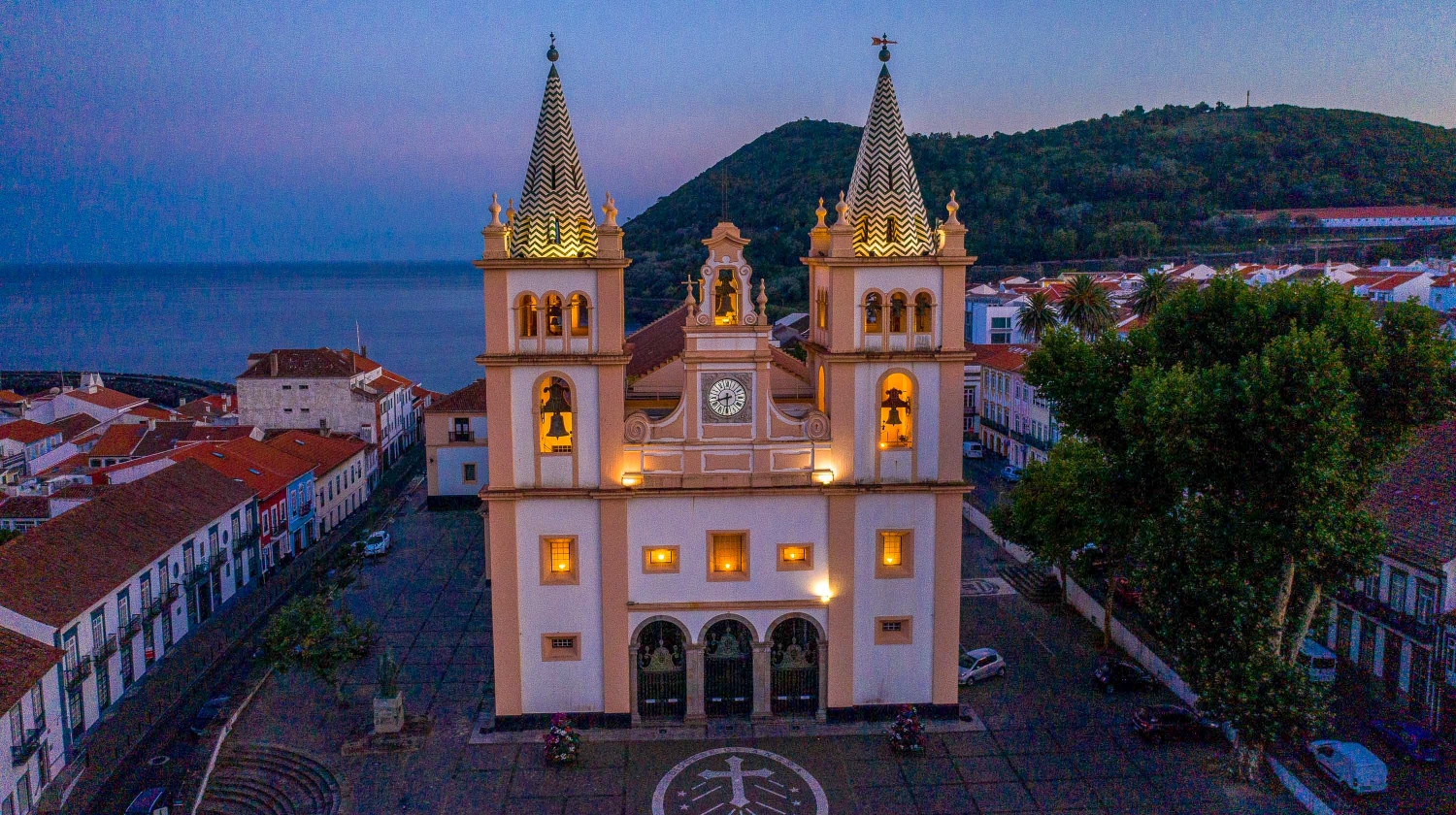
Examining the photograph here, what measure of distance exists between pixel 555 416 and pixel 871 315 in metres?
10.1

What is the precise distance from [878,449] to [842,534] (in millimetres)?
2849

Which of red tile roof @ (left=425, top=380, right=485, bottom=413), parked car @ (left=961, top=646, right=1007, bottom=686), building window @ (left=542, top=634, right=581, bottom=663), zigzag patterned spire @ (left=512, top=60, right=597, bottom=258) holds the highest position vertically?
zigzag patterned spire @ (left=512, top=60, right=597, bottom=258)

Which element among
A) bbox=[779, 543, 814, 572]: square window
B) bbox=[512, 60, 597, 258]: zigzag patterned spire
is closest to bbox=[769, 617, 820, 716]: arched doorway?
bbox=[779, 543, 814, 572]: square window

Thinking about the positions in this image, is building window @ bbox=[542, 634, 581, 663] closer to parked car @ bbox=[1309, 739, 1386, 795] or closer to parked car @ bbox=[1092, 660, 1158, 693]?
parked car @ bbox=[1092, 660, 1158, 693]

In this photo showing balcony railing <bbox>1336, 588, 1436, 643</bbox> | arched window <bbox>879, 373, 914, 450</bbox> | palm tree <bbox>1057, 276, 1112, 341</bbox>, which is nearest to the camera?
arched window <bbox>879, 373, 914, 450</bbox>

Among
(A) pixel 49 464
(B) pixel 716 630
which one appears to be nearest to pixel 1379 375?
(B) pixel 716 630

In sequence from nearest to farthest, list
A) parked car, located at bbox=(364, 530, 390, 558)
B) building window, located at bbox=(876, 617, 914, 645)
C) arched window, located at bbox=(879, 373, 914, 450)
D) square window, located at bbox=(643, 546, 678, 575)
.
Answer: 1. square window, located at bbox=(643, 546, 678, 575)
2. arched window, located at bbox=(879, 373, 914, 450)
3. building window, located at bbox=(876, 617, 914, 645)
4. parked car, located at bbox=(364, 530, 390, 558)

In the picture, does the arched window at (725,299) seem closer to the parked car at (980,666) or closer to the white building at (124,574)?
the parked car at (980,666)

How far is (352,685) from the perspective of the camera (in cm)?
3306

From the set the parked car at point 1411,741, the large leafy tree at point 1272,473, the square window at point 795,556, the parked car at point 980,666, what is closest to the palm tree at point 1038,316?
the parked car at point 980,666

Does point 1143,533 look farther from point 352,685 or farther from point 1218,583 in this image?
point 352,685

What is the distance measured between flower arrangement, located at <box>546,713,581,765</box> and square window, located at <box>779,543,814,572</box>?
787cm

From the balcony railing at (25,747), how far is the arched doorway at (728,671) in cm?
1845

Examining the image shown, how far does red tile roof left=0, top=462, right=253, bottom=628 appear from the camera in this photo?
3028 cm
